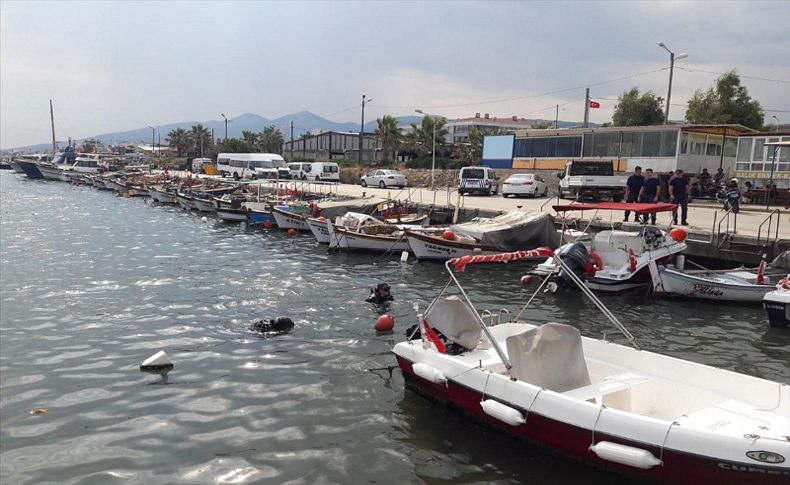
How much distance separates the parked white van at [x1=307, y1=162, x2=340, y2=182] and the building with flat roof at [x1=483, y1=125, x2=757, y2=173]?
16858 millimetres

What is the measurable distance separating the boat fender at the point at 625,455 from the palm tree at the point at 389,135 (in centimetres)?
6126

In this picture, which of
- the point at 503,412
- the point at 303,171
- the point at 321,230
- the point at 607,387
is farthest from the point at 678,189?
the point at 303,171

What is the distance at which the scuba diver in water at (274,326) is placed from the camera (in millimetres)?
11938

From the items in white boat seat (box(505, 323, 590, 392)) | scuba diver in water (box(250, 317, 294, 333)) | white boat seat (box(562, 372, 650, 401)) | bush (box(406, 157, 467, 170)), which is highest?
bush (box(406, 157, 467, 170))

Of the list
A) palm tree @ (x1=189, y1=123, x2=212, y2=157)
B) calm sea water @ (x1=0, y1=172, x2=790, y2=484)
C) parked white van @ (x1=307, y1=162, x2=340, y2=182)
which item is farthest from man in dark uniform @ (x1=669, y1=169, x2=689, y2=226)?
palm tree @ (x1=189, y1=123, x2=212, y2=157)

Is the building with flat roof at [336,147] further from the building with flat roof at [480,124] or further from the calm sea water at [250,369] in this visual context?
the calm sea water at [250,369]

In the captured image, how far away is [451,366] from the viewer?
7.96 meters

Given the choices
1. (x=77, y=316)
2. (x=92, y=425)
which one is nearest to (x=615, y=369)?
(x=92, y=425)

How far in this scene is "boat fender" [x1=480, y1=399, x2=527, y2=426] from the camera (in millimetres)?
6801

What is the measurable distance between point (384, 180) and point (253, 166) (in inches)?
806

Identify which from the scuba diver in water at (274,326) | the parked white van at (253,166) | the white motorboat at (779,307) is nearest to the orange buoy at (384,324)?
the scuba diver in water at (274,326)

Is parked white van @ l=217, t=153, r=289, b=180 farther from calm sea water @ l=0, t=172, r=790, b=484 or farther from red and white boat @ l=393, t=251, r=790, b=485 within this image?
red and white boat @ l=393, t=251, r=790, b=485

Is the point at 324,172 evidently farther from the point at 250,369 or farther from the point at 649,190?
the point at 250,369

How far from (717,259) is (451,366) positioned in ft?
47.8
